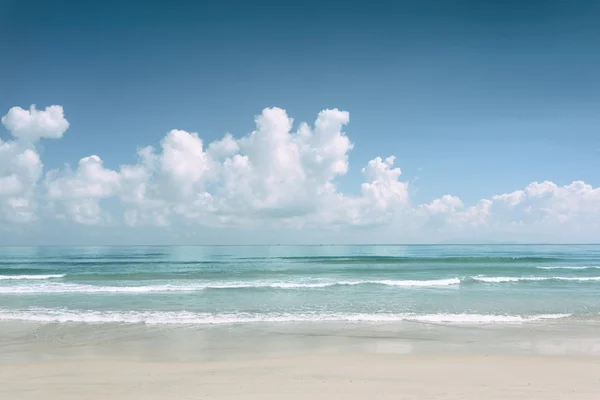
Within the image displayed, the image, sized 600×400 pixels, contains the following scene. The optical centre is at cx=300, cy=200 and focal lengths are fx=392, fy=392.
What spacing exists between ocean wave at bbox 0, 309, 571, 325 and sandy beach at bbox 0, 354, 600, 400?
4.44 metres

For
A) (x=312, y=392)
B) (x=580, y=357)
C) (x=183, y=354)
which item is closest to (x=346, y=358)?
(x=312, y=392)

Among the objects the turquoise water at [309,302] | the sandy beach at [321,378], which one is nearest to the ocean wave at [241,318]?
the turquoise water at [309,302]

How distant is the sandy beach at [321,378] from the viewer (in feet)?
23.5

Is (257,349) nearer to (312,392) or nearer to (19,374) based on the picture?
(312,392)

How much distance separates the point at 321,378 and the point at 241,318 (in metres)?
7.14

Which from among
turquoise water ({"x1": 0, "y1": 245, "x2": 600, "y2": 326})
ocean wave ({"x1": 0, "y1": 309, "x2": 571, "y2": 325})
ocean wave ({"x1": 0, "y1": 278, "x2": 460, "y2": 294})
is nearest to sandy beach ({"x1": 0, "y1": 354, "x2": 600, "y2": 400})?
ocean wave ({"x1": 0, "y1": 309, "x2": 571, "y2": 325})

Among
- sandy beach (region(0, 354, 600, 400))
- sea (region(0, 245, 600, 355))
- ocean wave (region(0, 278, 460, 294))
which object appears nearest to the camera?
sandy beach (region(0, 354, 600, 400))

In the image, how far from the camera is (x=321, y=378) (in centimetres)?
805

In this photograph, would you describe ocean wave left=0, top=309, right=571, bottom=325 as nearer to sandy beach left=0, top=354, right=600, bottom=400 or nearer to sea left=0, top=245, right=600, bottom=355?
sea left=0, top=245, right=600, bottom=355

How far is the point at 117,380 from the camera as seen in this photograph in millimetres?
7973

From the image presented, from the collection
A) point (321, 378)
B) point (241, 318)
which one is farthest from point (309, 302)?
point (321, 378)

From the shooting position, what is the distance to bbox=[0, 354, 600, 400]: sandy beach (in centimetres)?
718

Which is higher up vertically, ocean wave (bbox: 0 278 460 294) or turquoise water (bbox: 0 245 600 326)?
turquoise water (bbox: 0 245 600 326)

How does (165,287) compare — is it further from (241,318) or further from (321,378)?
(321,378)
